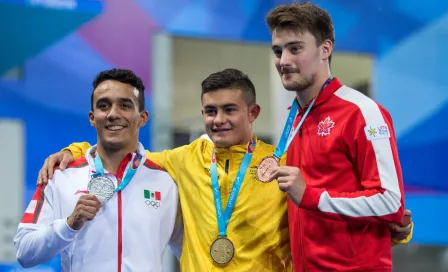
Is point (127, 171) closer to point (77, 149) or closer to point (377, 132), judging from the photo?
point (77, 149)

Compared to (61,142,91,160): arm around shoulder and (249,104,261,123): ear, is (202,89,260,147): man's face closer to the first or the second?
(249,104,261,123): ear

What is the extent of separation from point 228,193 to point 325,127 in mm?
594

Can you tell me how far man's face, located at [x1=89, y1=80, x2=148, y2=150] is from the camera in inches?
116

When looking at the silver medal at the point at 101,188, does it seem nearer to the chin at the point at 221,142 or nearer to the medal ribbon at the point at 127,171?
the medal ribbon at the point at 127,171

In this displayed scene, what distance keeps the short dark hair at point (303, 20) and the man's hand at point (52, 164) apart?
43.9 inches

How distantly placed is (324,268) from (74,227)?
103 cm

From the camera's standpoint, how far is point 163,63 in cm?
656

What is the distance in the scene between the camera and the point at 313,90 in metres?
2.82

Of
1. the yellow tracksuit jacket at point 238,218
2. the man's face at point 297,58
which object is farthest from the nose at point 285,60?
the yellow tracksuit jacket at point 238,218

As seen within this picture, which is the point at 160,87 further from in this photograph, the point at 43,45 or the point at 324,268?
the point at 324,268

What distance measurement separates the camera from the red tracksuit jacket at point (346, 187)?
2570mm

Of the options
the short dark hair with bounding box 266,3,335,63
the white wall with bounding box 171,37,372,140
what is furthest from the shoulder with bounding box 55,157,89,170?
the white wall with bounding box 171,37,372,140

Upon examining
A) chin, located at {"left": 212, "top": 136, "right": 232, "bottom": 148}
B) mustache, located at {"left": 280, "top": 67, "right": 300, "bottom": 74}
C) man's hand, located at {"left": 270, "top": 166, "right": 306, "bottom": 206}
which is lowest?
man's hand, located at {"left": 270, "top": 166, "right": 306, "bottom": 206}

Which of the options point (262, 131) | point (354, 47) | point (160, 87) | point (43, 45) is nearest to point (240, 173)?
point (43, 45)
